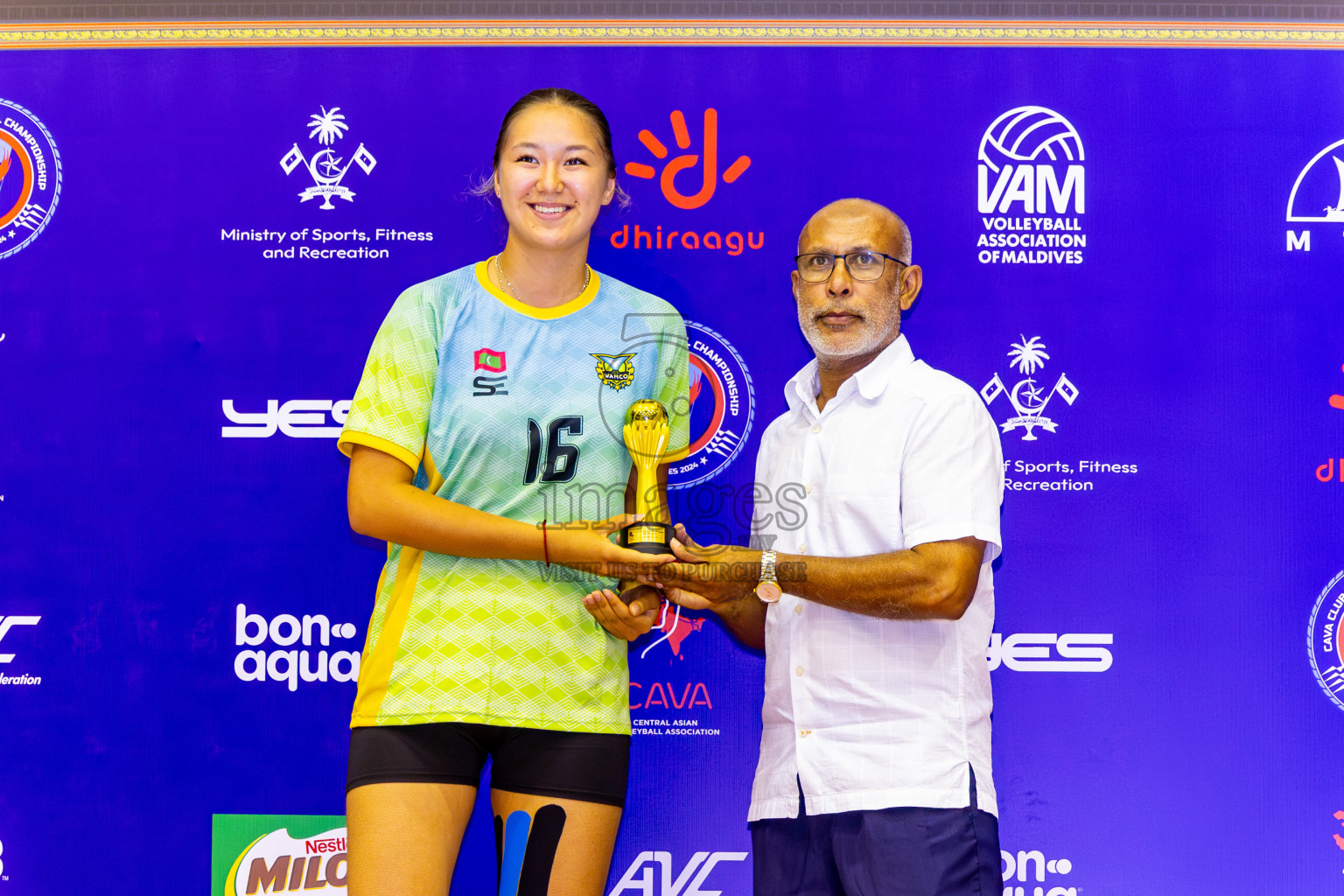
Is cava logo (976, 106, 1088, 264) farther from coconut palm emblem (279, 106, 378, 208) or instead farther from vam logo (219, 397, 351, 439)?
vam logo (219, 397, 351, 439)

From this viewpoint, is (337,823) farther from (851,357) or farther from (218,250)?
(851,357)

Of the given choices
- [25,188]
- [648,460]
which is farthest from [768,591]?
[25,188]

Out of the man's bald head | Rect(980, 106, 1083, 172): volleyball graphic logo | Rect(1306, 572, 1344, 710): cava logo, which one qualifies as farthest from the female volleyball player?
Rect(1306, 572, 1344, 710): cava logo

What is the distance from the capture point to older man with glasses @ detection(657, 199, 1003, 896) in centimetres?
205

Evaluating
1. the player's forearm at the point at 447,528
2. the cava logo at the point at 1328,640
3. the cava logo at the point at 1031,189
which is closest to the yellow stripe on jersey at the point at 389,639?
the player's forearm at the point at 447,528

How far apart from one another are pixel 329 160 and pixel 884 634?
2.06 metres

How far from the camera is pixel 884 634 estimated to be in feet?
7.09

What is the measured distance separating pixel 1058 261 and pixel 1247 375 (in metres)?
0.62

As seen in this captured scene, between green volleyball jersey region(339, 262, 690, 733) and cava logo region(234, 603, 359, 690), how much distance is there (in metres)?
0.67

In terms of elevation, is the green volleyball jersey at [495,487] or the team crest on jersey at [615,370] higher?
the team crest on jersey at [615,370]

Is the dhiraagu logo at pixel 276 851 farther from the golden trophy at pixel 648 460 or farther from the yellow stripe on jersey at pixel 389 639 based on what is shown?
the golden trophy at pixel 648 460

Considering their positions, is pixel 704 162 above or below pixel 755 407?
above

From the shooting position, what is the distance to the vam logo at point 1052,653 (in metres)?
2.89

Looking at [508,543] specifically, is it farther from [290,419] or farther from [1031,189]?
[1031,189]
